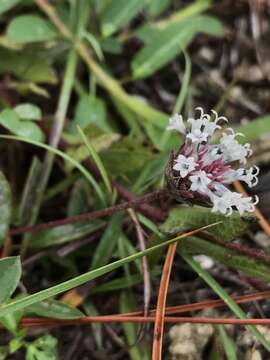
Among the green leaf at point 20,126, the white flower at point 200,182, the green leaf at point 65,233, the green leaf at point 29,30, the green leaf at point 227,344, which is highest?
the green leaf at point 29,30

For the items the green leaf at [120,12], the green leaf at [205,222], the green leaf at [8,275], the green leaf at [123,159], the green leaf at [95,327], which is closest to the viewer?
the green leaf at [8,275]

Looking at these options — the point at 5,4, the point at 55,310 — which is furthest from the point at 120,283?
the point at 5,4

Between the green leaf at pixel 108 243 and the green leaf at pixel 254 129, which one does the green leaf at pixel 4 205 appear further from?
the green leaf at pixel 254 129

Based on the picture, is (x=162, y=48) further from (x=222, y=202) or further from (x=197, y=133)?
(x=222, y=202)

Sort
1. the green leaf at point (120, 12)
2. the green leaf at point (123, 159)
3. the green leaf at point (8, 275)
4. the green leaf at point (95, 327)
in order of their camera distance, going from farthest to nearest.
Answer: the green leaf at point (120, 12), the green leaf at point (123, 159), the green leaf at point (95, 327), the green leaf at point (8, 275)

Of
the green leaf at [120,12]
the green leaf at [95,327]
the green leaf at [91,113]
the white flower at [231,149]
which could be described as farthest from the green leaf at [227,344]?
the green leaf at [120,12]

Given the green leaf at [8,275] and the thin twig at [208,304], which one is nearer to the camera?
the green leaf at [8,275]

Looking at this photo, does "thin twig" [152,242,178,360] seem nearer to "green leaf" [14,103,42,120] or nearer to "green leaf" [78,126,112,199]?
"green leaf" [78,126,112,199]

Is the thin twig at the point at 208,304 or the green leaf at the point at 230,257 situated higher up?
the green leaf at the point at 230,257

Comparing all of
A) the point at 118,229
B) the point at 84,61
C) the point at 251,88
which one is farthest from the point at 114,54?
the point at 118,229
